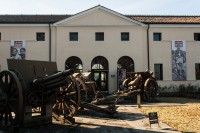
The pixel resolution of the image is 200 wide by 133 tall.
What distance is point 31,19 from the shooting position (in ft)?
107

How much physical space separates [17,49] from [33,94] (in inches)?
801

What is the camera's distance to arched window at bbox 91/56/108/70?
30812mm

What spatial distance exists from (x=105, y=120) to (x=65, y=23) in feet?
61.5

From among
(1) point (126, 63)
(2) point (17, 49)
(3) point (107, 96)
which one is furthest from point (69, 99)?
(2) point (17, 49)

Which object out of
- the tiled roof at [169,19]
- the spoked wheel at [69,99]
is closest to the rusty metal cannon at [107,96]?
the spoked wheel at [69,99]

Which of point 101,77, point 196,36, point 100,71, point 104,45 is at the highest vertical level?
point 196,36

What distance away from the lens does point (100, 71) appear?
30750 mm

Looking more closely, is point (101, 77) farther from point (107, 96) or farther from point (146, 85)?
point (107, 96)

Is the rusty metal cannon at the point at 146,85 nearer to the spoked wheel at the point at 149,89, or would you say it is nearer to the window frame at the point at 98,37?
the spoked wheel at the point at 149,89

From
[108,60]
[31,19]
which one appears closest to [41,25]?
[31,19]

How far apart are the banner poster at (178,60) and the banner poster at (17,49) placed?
14374 mm

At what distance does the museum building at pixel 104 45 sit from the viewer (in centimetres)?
3064

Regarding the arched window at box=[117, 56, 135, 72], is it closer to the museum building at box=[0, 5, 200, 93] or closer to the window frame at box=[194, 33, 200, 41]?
the museum building at box=[0, 5, 200, 93]

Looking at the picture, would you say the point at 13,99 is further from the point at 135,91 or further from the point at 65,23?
the point at 65,23
